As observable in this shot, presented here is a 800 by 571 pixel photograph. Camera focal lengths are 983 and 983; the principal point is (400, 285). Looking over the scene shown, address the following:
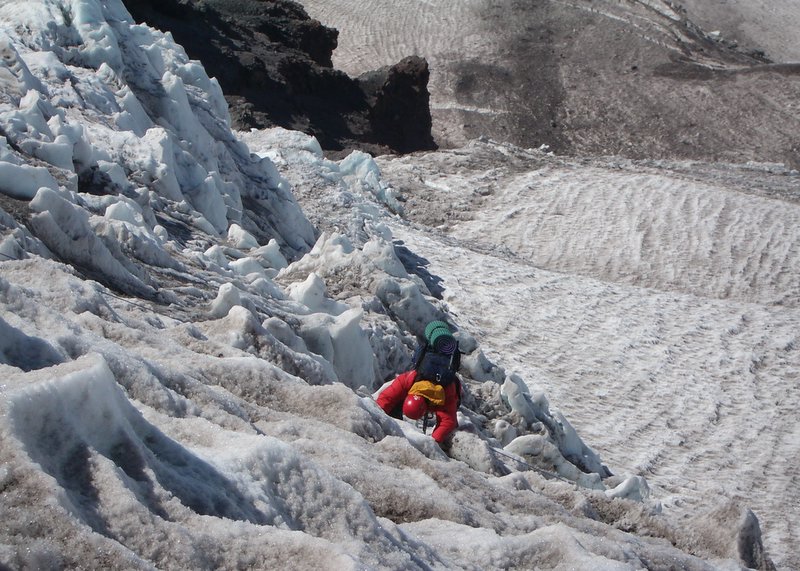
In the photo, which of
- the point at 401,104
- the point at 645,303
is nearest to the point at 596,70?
the point at 401,104

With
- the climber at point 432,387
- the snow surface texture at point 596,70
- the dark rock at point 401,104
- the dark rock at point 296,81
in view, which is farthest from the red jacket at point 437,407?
the snow surface texture at point 596,70

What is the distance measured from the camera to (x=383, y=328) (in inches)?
291

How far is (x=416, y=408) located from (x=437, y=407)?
11 cm

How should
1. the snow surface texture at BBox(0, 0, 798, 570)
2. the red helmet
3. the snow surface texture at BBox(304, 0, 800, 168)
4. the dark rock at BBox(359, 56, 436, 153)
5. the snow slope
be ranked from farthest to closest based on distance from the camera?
the snow surface texture at BBox(304, 0, 800, 168) < the dark rock at BBox(359, 56, 436, 153) < the snow slope < the red helmet < the snow surface texture at BBox(0, 0, 798, 570)

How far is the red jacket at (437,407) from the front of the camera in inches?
199

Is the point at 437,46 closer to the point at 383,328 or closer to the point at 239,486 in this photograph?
the point at 383,328

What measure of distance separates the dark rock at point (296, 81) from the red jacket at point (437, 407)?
1514 centimetres

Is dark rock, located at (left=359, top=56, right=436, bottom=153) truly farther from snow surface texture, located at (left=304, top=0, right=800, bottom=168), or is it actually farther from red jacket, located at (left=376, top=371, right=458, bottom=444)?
red jacket, located at (left=376, top=371, right=458, bottom=444)

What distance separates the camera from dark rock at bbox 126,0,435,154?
21.7 m

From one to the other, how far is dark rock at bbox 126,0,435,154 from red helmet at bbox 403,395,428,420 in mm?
15400

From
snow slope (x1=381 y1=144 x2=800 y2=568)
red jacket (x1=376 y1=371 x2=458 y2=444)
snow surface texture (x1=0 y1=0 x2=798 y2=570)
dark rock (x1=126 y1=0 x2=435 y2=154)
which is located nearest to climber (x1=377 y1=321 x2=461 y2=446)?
red jacket (x1=376 y1=371 x2=458 y2=444)

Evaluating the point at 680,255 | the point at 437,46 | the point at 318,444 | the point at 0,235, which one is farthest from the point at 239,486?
the point at 437,46

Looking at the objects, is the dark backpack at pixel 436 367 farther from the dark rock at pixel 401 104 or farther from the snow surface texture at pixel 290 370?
the dark rock at pixel 401 104

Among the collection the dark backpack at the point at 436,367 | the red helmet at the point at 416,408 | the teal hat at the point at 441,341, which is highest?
the teal hat at the point at 441,341
